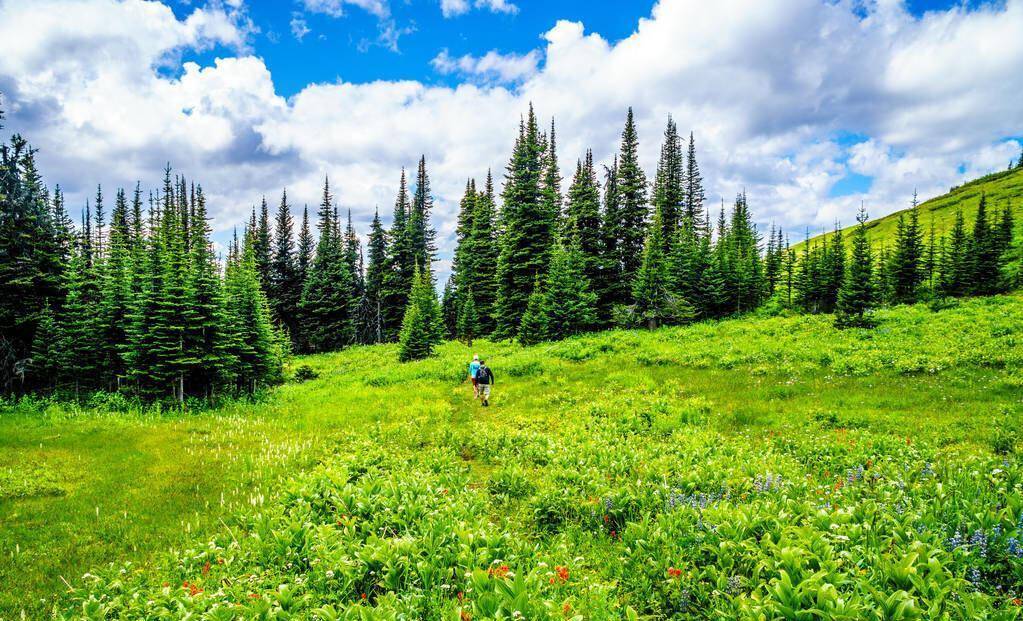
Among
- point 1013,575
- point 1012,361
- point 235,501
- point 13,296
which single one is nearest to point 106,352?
point 13,296

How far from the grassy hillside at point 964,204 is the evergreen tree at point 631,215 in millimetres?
43606

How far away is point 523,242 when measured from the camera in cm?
3856

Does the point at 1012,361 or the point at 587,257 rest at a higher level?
the point at 587,257

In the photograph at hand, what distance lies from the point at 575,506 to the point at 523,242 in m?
32.5

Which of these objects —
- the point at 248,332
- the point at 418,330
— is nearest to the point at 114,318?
the point at 248,332

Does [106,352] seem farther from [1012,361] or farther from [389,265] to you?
[1012,361]

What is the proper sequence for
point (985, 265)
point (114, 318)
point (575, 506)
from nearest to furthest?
1. point (575, 506)
2. point (114, 318)
3. point (985, 265)

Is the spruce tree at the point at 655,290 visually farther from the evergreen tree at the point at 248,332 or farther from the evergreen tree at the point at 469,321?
the evergreen tree at the point at 248,332

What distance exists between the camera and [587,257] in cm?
3559

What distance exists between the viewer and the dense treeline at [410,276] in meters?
22.0

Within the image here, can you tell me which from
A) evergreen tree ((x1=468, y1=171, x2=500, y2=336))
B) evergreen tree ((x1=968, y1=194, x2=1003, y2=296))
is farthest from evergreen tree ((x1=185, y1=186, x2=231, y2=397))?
evergreen tree ((x1=968, y1=194, x2=1003, y2=296))

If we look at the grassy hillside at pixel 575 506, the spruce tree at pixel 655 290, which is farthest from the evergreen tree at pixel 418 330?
the grassy hillside at pixel 575 506

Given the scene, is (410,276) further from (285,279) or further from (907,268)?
(907,268)

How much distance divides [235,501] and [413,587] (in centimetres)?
552
